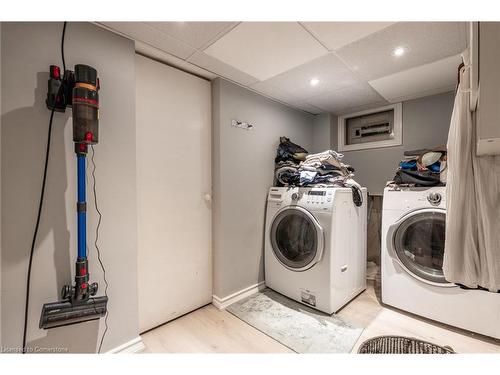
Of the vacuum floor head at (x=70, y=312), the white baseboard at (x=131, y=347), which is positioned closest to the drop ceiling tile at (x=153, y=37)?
the vacuum floor head at (x=70, y=312)

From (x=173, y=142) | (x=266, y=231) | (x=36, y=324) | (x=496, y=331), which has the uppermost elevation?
(x=173, y=142)

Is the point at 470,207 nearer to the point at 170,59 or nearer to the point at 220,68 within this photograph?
the point at 220,68

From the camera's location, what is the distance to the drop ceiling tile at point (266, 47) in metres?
1.24

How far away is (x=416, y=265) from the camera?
1688 millimetres

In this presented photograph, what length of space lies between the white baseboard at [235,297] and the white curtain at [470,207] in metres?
1.56

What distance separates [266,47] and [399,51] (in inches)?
34.4

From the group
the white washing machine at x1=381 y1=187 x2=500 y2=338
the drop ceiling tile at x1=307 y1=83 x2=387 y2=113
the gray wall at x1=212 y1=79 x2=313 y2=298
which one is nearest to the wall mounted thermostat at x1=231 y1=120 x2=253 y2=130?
the gray wall at x1=212 y1=79 x2=313 y2=298

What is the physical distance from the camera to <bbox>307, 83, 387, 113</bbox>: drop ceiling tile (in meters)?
2.07

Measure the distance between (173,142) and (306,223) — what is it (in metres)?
1.27

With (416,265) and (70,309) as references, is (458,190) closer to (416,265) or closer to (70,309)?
(416,265)

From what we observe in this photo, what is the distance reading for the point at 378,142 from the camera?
2.51 metres

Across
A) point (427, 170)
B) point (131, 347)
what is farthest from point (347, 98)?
point (131, 347)

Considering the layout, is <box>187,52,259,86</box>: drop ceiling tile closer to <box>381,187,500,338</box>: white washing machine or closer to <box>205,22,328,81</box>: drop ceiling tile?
<box>205,22,328,81</box>: drop ceiling tile
